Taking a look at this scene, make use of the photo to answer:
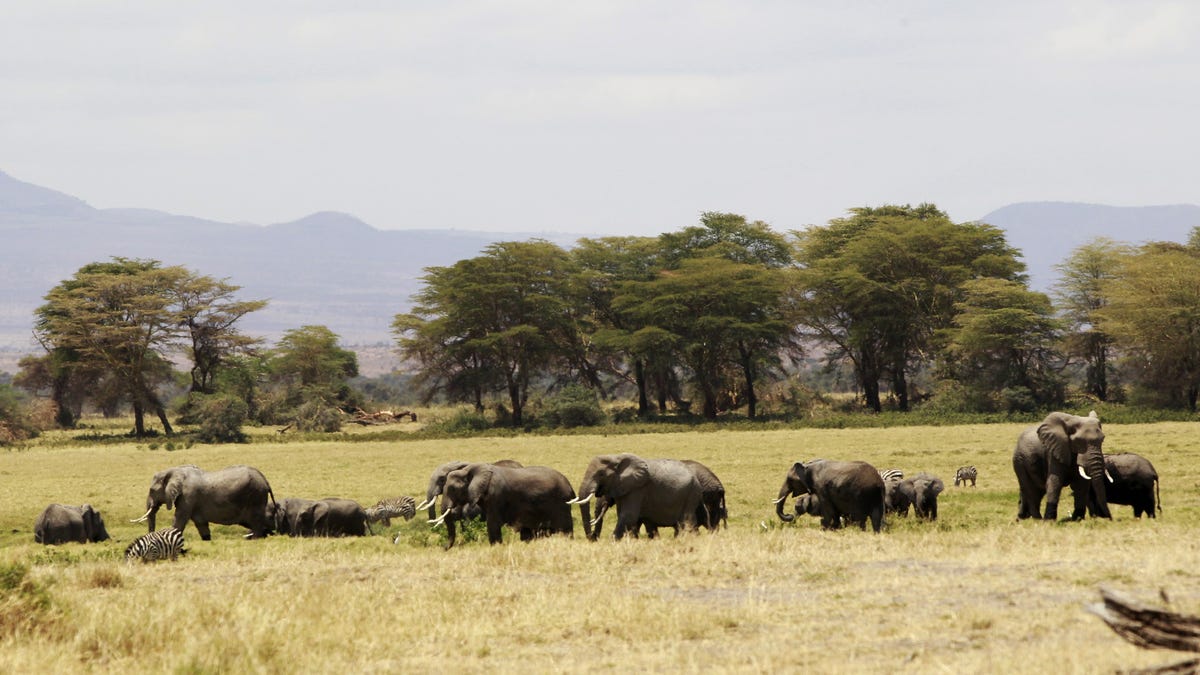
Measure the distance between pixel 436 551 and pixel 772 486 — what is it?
12.9 meters

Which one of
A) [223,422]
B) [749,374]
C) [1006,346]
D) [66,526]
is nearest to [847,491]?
[66,526]

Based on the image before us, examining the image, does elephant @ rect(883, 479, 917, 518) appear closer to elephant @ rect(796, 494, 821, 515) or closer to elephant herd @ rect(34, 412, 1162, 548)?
elephant herd @ rect(34, 412, 1162, 548)

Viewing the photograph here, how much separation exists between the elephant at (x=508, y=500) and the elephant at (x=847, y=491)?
387 centimetres

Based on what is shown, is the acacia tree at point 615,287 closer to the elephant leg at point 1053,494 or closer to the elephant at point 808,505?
the elephant at point 808,505

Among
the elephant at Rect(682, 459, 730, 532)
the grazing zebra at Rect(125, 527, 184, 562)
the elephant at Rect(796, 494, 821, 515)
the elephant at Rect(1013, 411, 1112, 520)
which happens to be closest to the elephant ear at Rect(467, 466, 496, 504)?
the elephant at Rect(682, 459, 730, 532)

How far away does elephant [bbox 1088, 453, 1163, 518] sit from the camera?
19.6 meters

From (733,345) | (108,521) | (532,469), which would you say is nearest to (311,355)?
(733,345)

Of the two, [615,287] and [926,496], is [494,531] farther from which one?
[615,287]

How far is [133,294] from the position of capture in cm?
6869

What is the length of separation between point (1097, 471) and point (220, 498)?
1454cm

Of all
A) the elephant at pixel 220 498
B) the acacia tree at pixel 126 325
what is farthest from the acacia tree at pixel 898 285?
the elephant at pixel 220 498

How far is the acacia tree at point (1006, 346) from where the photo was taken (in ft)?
193

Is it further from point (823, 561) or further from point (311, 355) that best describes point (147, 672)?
point (311, 355)

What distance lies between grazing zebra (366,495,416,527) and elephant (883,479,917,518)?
970cm
